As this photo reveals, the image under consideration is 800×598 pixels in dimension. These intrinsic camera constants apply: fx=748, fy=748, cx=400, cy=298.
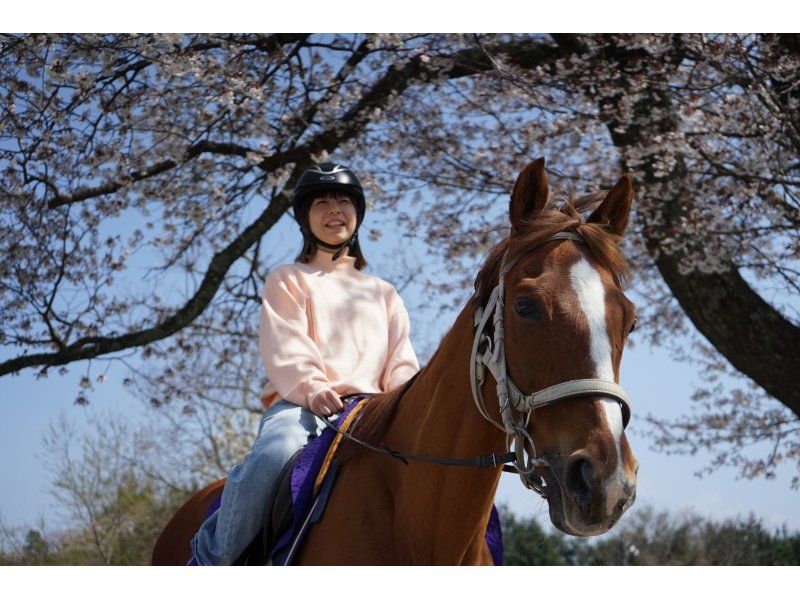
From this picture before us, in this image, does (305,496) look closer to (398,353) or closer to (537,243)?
(398,353)

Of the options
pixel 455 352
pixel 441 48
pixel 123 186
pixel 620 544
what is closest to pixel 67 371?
pixel 123 186

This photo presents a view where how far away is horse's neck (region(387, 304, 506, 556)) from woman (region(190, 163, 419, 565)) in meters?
0.45

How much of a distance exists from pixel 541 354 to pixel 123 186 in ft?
18.1

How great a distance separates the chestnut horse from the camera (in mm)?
1637

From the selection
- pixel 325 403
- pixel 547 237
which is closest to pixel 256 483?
pixel 325 403

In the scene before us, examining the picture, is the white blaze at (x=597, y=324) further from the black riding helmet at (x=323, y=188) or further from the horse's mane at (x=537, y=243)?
the black riding helmet at (x=323, y=188)

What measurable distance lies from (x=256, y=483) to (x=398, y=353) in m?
0.79

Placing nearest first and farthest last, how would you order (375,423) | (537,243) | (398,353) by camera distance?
1. (537,243)
2. (375,423)
3. (398,353)

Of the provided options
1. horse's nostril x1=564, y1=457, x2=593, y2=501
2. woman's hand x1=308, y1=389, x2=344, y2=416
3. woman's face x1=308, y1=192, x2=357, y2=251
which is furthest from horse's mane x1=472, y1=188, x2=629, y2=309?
woman's face x1=308, y1=192, x2=357, y2=251

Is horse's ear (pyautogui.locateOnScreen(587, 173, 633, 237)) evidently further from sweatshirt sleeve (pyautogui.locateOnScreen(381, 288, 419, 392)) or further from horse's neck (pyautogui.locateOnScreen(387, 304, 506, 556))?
sweatshirt sleeve (pyautogui.locateOnScreen(381, 288, 419, 392))

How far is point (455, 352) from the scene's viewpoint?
214 centimetres

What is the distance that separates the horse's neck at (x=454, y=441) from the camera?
2014 mm

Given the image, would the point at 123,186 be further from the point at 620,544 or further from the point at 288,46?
the point at 620,544

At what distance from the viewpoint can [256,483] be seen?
2363mm
